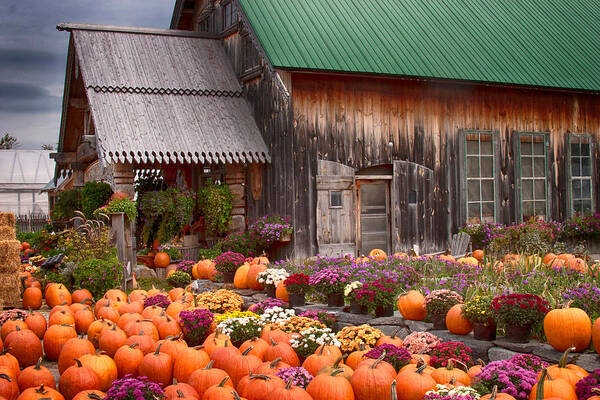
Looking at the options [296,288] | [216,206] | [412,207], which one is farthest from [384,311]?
[216,206]

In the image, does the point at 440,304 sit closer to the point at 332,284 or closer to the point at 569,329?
the point at 569,329

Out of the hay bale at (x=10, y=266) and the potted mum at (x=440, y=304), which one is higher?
the hay bale at (x=10, y=266)

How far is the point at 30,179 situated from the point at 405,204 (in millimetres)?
35522

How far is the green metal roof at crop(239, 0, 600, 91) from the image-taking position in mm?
14203

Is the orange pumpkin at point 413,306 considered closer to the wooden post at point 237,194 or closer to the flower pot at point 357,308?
the flower pot at point 357,308

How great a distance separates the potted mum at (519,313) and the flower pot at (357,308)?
2.15 meters

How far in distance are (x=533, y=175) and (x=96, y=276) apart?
1103cm

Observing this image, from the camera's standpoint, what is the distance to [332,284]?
8.65 m

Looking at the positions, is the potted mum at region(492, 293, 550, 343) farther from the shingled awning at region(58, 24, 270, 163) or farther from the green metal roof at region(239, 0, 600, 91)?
the shingled awning at region(58, 24, 270, 163)

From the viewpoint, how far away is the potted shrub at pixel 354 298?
8188 mm

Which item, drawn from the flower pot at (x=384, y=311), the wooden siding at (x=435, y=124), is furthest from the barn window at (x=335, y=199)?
the flower pot at (x=384, y=311)

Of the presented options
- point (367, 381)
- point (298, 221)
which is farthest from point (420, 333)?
point (298, 221)

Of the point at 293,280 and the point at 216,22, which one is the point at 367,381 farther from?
the point at 216,22

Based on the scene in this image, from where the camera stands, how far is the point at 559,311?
237 inches
